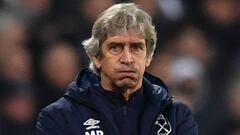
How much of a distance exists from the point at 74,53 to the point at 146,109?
3.51 metres

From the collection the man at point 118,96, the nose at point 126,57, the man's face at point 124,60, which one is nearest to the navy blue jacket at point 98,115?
the man at point 118,96

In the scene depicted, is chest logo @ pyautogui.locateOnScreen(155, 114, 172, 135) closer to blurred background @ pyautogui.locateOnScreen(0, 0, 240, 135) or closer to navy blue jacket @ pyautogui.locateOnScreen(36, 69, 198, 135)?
navy blue jacket @ pyautogui.locateOnScreen(36, 69, 198, 135)

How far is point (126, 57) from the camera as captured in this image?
14.5 feet

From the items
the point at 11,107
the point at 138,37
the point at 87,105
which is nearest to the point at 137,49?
the point at 138,37

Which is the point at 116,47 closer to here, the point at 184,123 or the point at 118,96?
the point at 118,96

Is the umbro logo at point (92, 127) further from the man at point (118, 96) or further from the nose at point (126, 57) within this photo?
the nose at point (126, 57)

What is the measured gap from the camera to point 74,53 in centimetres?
800

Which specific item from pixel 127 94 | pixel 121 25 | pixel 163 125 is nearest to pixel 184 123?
pixel 163 125

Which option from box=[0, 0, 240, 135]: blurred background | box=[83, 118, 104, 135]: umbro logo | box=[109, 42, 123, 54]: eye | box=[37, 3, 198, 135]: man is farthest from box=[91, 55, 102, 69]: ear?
box=[0, 0, 240, 135]: blurred background

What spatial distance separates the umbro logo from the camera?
14.5 ft

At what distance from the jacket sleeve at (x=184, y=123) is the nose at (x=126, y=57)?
1.35 feet

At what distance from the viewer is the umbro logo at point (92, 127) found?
4432 millimetres

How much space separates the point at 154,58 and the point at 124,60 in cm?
412

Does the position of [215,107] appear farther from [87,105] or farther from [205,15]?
[87,105]
